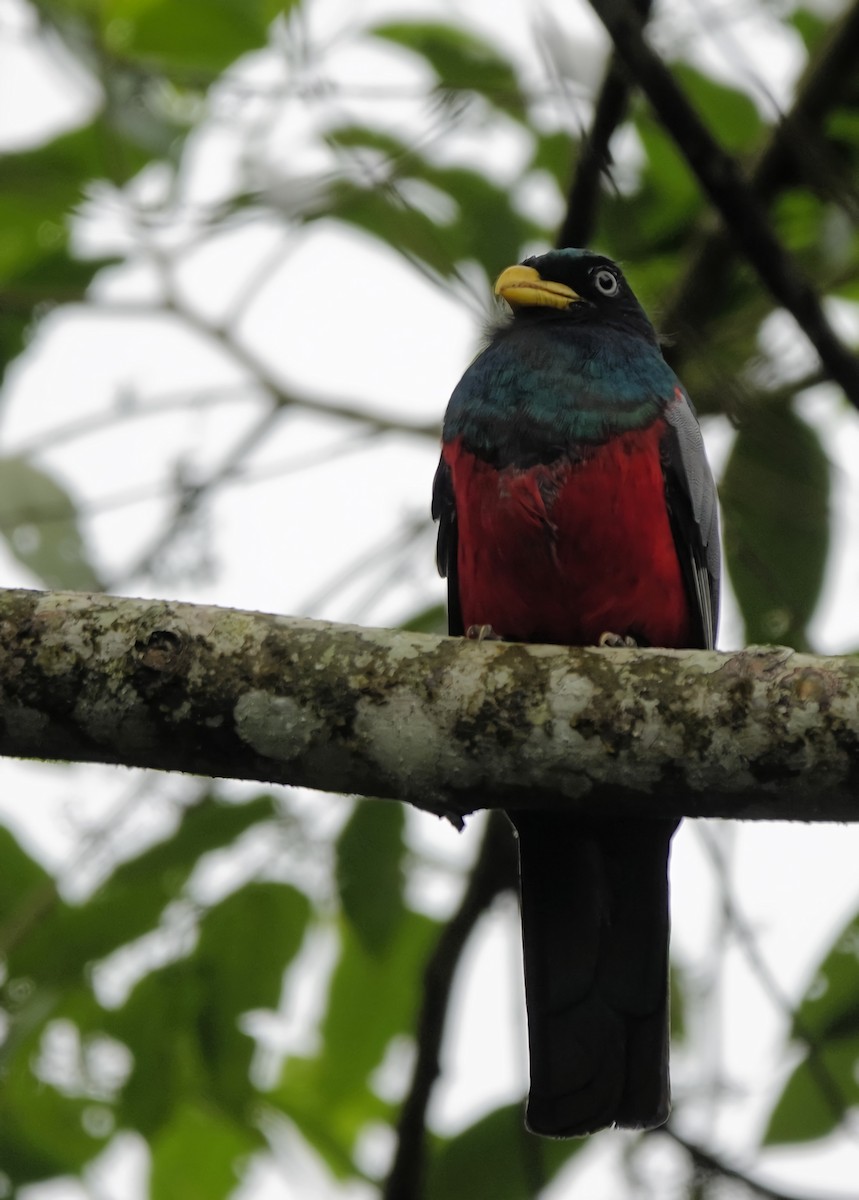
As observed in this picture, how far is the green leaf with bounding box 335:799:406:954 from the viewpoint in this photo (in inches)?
167

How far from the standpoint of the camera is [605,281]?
4602 mm

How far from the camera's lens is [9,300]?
4863mm

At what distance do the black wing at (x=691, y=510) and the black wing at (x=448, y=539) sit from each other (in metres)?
0.59

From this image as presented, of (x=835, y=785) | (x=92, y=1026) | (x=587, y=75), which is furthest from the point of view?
(x=587, y=75)

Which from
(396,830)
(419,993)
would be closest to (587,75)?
(396,830)

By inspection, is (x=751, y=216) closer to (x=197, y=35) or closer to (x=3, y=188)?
(x=197, y=35)

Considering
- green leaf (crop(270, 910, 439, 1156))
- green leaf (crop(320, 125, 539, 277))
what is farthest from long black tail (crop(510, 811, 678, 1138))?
green leaf (crop(320, 125, 539, 277))

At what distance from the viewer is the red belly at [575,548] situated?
3.82 m

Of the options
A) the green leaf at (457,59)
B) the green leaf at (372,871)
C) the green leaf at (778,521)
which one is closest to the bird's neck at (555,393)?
the green leaf at (778,521)

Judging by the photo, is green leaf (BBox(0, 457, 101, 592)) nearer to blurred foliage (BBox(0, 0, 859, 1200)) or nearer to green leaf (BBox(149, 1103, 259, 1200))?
blurred foliage (BBox(0, 0, 859, 1200))

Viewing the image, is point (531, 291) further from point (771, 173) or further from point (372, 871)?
point (372, 871)

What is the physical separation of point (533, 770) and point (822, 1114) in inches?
57.9

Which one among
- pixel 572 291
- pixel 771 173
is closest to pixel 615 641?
pixel 572 291

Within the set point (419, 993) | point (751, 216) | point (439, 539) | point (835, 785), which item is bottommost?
point (419, 993)
